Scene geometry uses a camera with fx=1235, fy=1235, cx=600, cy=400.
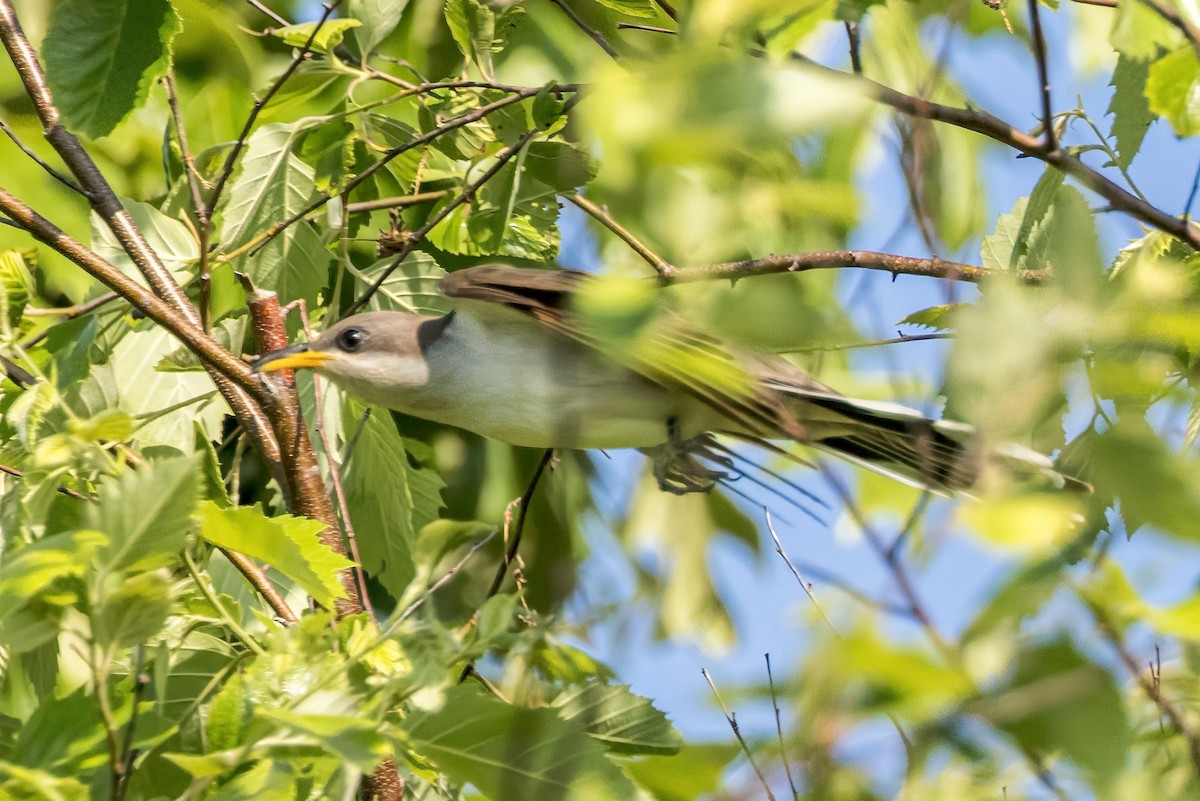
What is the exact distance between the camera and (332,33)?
7.48 ft

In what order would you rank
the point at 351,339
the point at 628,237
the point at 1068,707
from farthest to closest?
the point at 351,339 < the point at 628,237 < the point at 1068,707

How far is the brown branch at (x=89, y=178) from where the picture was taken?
2.10 meters

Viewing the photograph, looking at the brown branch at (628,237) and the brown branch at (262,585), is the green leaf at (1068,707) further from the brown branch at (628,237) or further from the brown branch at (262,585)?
the brown branch at (262,585)

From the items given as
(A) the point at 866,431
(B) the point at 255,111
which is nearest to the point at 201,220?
(B) the point at 255,111

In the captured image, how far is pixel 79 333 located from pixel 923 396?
1627 millimetres

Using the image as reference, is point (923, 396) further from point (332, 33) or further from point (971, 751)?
point (332, 33)

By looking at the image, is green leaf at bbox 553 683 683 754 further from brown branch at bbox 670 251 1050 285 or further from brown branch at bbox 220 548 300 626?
brown branch at bbox 670 251 1050 285

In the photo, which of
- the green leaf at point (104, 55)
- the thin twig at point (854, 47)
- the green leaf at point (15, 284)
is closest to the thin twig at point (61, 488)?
the green leaf at point (15, 284)

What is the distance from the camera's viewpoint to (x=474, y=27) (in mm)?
2285

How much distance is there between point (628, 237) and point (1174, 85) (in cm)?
104

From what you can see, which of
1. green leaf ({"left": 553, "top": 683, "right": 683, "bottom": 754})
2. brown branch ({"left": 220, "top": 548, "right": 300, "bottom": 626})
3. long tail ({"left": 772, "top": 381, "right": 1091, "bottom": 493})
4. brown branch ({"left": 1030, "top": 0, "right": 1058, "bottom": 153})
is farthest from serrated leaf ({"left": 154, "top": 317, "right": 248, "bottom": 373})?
brown branch ({"left": 1030, "top": 0, "right": 1058, "bottom": 153})

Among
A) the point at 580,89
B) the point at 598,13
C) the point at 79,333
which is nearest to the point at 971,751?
the point at 580,89

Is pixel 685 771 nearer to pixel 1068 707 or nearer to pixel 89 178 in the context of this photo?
pixel 1068 707

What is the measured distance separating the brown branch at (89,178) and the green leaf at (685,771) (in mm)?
1039
